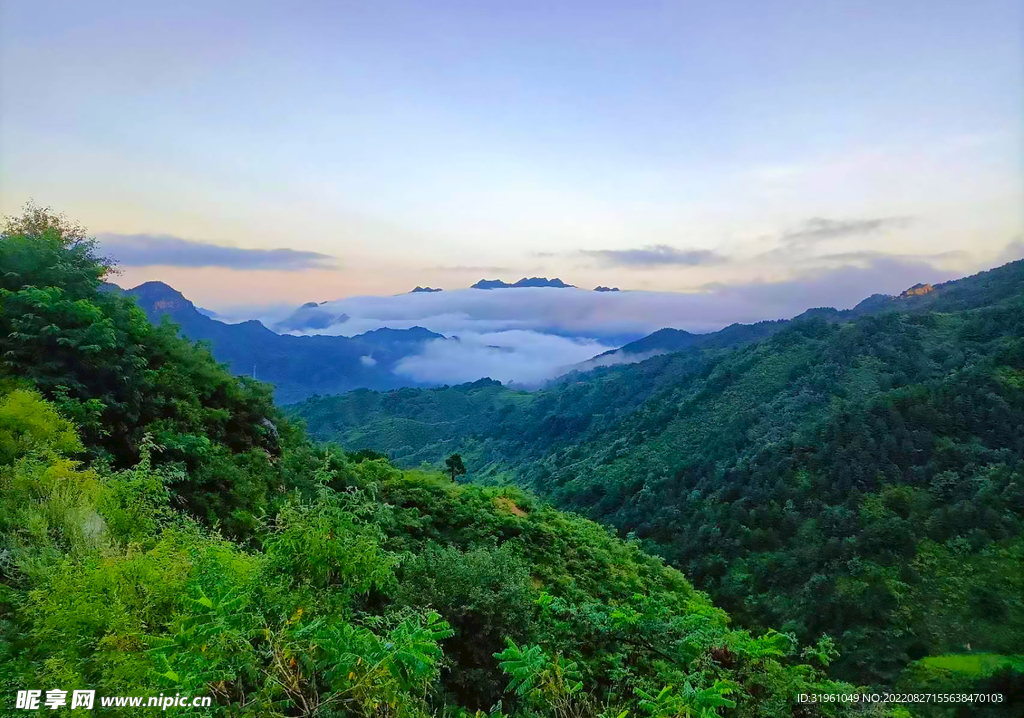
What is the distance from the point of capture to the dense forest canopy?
4.27 metres

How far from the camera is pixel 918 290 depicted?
135750 mm

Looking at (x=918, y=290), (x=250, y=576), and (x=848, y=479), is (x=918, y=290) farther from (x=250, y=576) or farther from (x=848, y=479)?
(x=250, y=576)

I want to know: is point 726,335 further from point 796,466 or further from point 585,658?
point 585,658

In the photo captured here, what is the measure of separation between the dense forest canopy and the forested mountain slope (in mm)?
25111

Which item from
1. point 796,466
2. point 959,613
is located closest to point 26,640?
point 959,613

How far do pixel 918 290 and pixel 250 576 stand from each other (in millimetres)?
170432

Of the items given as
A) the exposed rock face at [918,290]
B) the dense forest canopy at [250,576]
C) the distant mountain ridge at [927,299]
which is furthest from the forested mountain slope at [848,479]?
the exposed rock face at [918,290]

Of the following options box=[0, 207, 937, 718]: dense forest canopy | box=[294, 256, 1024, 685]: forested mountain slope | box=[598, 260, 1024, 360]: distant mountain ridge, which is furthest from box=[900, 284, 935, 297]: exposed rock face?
box=[0, 207, 937, 718]: dense forest canopy

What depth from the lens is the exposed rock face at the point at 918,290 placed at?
129500 millimetres

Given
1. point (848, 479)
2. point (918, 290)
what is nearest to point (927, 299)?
point (918, 290)

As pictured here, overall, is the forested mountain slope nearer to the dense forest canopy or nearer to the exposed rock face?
the dense forest canopy

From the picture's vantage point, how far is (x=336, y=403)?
14050 cm

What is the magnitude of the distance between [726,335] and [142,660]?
575 ft

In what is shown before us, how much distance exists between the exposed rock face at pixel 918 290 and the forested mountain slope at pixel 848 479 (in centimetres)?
4324
